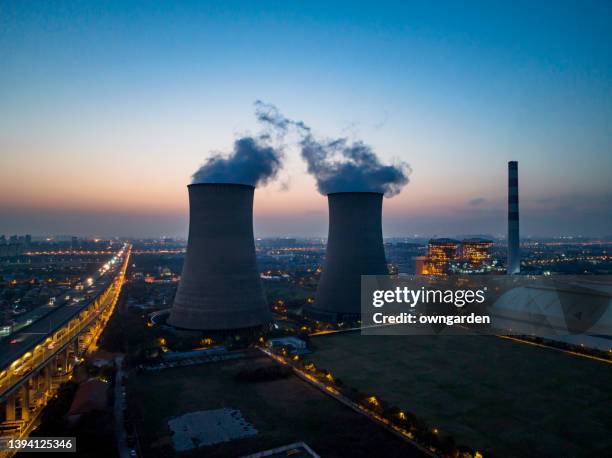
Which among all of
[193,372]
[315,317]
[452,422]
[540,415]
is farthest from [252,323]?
[540,415]

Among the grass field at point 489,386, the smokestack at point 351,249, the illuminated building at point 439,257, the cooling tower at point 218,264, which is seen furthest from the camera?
the illuminated building at point 439,257

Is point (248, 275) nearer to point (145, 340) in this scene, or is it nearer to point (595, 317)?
point (145, 340)

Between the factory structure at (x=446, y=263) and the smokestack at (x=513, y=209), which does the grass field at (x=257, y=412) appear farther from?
the factory structure at (x=446, y=263)

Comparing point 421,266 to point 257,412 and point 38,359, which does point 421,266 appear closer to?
point 257,412

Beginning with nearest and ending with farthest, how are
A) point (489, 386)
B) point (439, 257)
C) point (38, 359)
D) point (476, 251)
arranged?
point (489, 386) → point (38, 359) → point (439, 257) → point (476, 251)

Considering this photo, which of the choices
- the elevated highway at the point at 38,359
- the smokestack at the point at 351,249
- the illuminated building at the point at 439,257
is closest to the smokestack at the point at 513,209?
the illuminated building at the point at 439,257

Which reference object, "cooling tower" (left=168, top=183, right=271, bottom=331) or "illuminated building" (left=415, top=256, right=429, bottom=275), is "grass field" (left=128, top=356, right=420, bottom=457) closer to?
"cooling tower" (left=168, top=183, right=271, bottom=331)

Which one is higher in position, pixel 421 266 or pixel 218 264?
pixel 218 264

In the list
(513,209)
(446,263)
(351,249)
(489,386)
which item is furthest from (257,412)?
(446,263)
